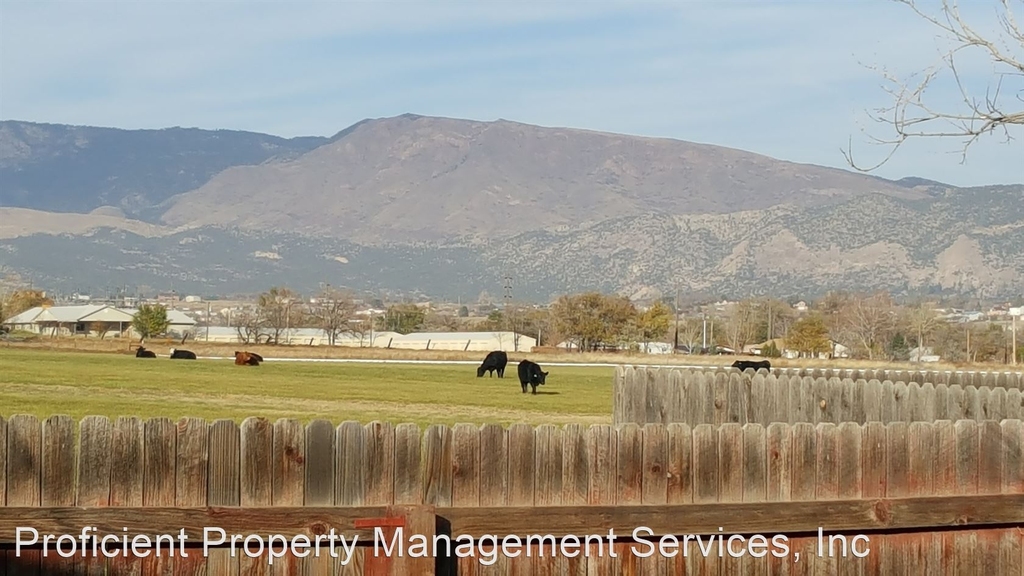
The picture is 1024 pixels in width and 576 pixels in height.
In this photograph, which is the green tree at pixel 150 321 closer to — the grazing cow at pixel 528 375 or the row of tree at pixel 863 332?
the row of tree at pixel 863 332

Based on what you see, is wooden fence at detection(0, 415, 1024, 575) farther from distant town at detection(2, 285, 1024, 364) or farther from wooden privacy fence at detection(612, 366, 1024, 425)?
distant town at detection(2, 285, 1024, 364)

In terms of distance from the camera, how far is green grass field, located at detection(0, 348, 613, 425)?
99.3ft

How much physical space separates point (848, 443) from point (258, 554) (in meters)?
3.65

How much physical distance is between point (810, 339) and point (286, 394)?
10904 centimetres

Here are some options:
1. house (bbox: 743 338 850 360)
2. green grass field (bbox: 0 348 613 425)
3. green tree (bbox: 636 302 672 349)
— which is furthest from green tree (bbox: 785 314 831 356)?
green grass field (bbox: 0 348 613 425)

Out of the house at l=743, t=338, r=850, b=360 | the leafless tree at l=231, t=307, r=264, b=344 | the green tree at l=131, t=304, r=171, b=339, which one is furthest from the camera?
the leafless tree at l=231, t=307, r=264, b=344

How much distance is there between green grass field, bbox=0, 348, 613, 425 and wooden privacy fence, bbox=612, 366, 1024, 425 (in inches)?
397

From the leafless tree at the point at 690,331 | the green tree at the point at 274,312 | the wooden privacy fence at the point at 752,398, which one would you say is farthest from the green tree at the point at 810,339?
the wooden privacy fence at the point at 752,398

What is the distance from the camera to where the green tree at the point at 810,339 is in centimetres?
14138

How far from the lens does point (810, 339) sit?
141 metres

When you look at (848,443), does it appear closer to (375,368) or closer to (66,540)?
(66,540)

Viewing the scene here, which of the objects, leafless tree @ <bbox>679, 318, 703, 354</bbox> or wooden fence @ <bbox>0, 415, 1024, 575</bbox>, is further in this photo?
leafless tree @ <bbox>679, 318, 703, 354</bbox>

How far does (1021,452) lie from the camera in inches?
342

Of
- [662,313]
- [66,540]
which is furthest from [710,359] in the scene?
[66,540]
